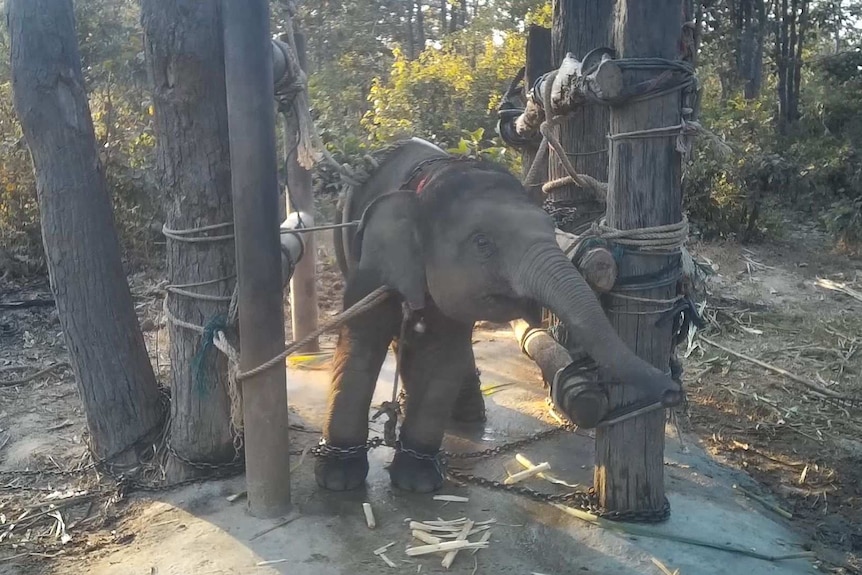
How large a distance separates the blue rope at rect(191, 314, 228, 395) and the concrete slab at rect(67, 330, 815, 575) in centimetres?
51

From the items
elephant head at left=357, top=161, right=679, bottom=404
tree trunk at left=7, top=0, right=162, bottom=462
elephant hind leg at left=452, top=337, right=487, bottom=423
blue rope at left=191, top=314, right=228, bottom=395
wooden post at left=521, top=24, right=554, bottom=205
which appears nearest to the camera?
elephant head at left=357, top=161, right=679, bottom=404

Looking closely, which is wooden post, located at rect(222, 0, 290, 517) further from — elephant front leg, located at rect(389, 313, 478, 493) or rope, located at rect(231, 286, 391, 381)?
elephant front leg, located at rect(389, 313, 478, 493)

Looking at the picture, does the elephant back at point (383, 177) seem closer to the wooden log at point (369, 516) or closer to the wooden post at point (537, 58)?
the wooden post at point (537, 58)

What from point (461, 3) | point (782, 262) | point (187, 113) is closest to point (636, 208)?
point (187, 113)

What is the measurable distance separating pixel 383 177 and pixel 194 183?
46.1 inches

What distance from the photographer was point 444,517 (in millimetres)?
4184

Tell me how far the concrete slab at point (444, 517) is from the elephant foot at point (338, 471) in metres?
0.05

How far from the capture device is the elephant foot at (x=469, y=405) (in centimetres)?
548

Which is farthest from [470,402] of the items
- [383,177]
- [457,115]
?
[457,115]

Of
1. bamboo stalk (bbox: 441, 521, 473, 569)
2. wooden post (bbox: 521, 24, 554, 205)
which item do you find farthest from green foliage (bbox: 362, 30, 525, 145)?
bamboo stalk (bbox: 441, 521, 473, 569)

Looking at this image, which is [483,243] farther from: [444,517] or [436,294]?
[444,517]

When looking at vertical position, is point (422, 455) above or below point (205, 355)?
below

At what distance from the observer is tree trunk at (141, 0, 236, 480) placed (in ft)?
13.9

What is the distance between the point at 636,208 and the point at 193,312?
7.40 ft
